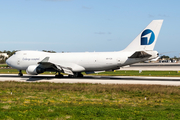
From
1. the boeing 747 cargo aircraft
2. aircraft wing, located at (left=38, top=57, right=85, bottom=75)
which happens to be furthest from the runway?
aircraft wing, located at (left=38, top=57, right=85, bottom=75)

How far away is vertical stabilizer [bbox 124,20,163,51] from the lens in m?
35.6

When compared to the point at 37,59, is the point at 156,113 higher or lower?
lower

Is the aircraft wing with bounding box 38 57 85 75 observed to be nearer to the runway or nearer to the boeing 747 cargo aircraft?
the boeing 747 cargo aircraft

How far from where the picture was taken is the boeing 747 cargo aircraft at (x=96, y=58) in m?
35.7

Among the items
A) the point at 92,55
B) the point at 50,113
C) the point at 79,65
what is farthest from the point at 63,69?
the point at 50,113

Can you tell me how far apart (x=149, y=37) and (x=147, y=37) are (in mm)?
299

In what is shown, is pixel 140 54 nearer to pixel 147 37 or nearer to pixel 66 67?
pixel 147 37

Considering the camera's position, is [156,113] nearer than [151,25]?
Yes

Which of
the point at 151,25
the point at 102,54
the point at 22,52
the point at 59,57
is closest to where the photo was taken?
the point at 151,25

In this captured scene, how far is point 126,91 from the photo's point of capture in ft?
78.1

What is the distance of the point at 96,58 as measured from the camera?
1515 inches

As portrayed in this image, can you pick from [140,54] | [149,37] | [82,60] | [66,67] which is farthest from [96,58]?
[149,37]

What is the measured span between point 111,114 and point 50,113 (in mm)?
3324

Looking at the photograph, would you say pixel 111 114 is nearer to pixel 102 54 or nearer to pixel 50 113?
pixel 50 113
